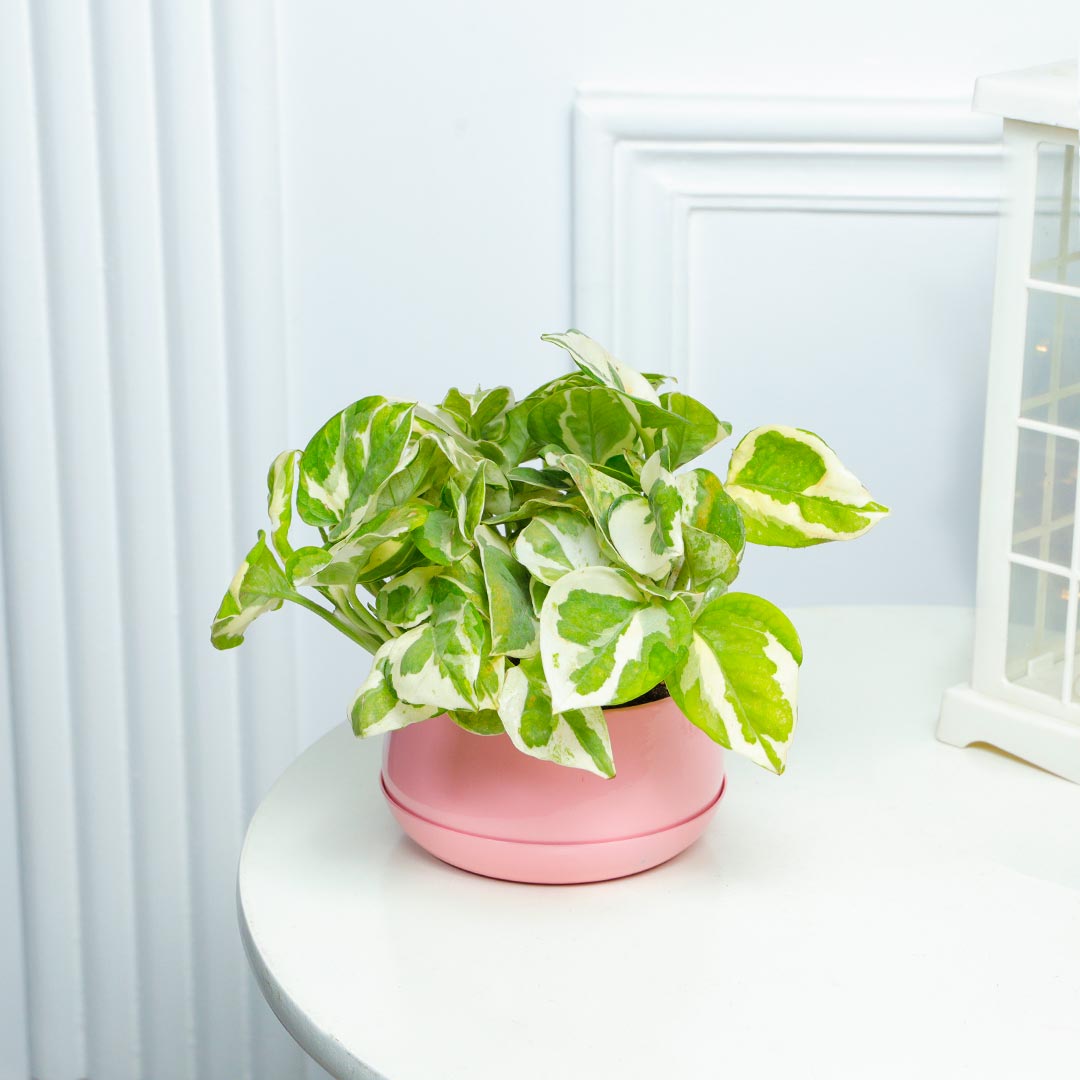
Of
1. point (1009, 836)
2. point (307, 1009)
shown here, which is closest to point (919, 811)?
point (1009, 836)

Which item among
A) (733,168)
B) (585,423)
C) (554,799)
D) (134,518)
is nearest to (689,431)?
(585,423)

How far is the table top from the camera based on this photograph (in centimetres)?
44

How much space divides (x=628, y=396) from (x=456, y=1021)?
0.22 meters

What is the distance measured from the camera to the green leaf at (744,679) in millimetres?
463

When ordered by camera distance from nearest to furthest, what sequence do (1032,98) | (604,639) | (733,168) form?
(604,639) < (1032,98) < (733,168)

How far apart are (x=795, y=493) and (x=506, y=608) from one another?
12 centimetres

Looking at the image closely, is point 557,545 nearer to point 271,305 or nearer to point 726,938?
point 726,938

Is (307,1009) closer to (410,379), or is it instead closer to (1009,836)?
(1009,836)

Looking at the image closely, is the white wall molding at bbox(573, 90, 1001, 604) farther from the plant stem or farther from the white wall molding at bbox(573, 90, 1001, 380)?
the plant stem

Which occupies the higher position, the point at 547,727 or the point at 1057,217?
the point at 1057,217

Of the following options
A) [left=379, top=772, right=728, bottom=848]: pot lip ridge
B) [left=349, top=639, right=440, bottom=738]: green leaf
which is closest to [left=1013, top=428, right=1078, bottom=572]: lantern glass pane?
[left=379, top=772, right=728, bottom=848]: pot lip ridge

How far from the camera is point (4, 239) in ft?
2.99

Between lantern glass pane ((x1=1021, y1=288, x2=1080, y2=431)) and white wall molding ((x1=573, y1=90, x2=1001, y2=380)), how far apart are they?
0.31 meters

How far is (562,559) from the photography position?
488 mm
